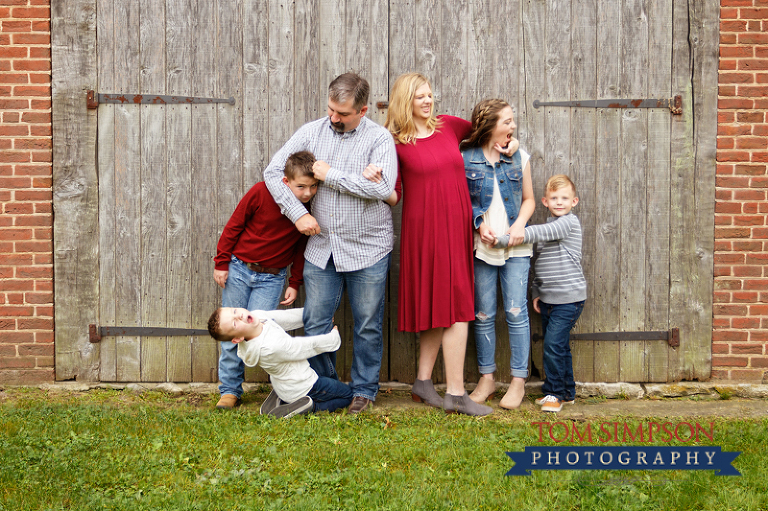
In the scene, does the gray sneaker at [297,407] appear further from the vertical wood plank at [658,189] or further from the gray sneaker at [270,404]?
the vertical wood plank at [658,189]

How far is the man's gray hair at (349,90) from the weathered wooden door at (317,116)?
0.67 metres

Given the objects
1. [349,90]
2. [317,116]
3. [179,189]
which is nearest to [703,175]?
[349,90]

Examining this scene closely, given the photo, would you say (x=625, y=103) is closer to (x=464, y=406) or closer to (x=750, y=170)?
(x=750, y=170)

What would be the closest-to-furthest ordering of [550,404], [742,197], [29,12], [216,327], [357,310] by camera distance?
[216,327]
[357,310]
[550,404]
[29,12]
[742,197]

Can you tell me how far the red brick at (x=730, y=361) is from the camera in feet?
14.8

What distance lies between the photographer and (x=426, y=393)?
424 cm

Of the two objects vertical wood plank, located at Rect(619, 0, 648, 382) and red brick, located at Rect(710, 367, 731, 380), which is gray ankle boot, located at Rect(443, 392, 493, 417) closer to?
vertical wood plank, located at Rect(619, 0, 648, 382)

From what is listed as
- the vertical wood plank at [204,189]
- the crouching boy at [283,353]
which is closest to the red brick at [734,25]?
the crouching boy at [283,353]

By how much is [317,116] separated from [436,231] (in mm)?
1112

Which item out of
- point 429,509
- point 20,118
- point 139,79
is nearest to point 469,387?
point 429,509

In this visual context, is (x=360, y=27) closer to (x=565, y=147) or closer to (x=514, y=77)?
(x=514, y=77)

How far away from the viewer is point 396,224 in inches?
179

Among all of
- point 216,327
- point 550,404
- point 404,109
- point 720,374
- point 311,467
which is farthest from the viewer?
point 720,374

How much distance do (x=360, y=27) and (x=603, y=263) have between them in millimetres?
2125
